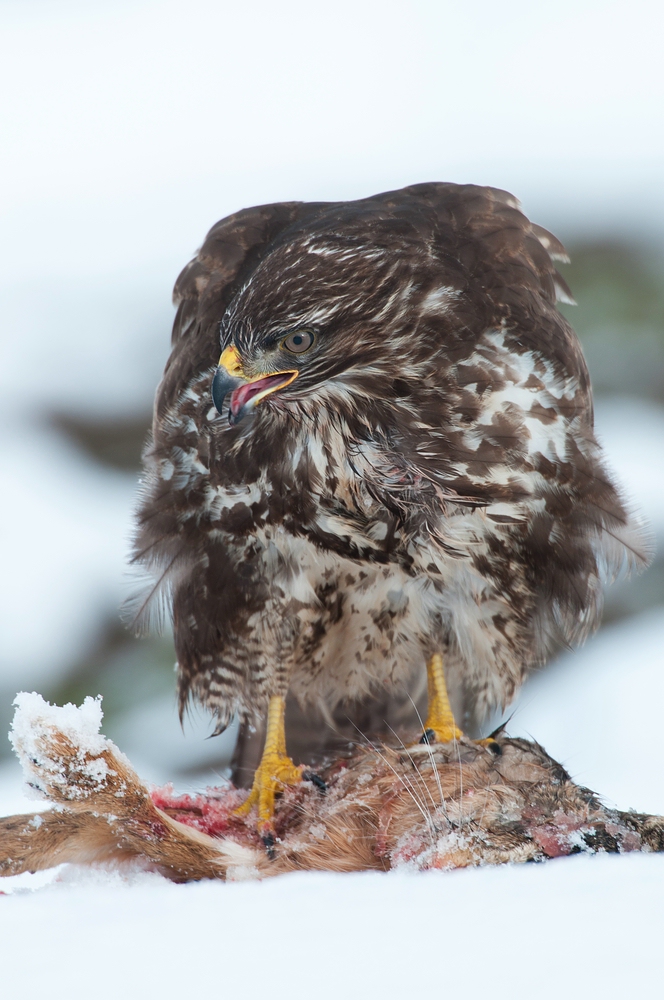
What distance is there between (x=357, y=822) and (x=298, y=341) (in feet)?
2.55

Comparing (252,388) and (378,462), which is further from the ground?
(252,388)

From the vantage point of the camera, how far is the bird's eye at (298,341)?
1.43m

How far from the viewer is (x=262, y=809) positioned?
1632 millimetres

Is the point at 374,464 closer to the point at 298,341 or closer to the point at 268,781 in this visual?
the point at 298,341

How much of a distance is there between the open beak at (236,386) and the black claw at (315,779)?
69 centimetres

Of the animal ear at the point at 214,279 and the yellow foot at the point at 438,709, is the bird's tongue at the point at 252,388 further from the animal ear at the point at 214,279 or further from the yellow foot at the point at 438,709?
the yellow foot at the point at 438,709

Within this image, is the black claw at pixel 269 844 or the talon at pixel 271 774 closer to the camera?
the black claw at pixel 269 844

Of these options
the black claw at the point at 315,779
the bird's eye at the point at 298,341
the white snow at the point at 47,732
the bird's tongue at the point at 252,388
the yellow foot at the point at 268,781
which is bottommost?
the yellow foot at the point at 268,781

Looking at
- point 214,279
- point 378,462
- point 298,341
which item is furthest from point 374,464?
point 214,279

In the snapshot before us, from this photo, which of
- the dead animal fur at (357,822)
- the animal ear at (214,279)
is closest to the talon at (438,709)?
the dead animal fur at (357,822)

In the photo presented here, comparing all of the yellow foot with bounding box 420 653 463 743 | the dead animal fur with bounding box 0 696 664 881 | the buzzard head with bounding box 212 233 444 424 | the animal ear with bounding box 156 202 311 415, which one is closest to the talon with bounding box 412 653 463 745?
the yellow foot with bounding box 420 653 463 743

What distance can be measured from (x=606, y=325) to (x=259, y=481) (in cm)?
279

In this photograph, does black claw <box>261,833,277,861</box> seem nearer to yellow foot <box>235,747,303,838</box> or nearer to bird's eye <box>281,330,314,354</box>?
yellow foot <box>235,747,303,838</box>

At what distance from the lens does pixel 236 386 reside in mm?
1417
